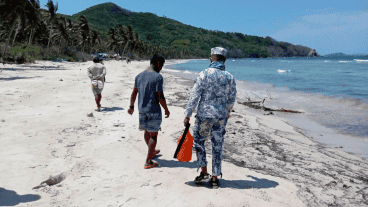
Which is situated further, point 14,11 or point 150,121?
point 14,11

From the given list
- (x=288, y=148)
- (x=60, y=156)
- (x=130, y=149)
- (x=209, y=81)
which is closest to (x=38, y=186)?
(x=60, y=156)

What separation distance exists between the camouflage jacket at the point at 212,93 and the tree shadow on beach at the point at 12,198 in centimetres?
222

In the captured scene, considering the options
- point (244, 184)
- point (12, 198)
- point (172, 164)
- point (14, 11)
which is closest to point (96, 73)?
point (172, 164)

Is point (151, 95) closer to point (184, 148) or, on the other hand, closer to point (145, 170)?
point (184, 148)

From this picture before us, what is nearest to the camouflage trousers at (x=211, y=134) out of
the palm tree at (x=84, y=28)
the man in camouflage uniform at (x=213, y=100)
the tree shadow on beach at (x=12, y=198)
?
the man in camouflage uniform at (x=213, y=100)

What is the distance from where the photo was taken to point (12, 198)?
285 centimetres

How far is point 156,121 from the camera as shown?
3771mm

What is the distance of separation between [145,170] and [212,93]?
1.73 meters

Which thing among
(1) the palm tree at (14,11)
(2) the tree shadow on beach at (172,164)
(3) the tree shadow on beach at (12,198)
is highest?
(1) the palm tree at (14,11)

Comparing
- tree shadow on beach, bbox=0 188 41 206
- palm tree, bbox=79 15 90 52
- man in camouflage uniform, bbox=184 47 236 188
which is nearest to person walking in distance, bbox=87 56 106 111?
tree shadow on beach, bbox=0 188 41 206

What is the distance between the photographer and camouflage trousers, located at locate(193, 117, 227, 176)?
3.18 meters

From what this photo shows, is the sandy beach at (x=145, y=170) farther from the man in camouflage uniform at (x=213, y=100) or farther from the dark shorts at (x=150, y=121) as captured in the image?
the man in camouflage uniform at (x=213, y=100)

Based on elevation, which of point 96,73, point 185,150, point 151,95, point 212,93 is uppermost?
point 96,73

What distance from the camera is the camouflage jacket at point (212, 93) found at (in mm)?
3152
